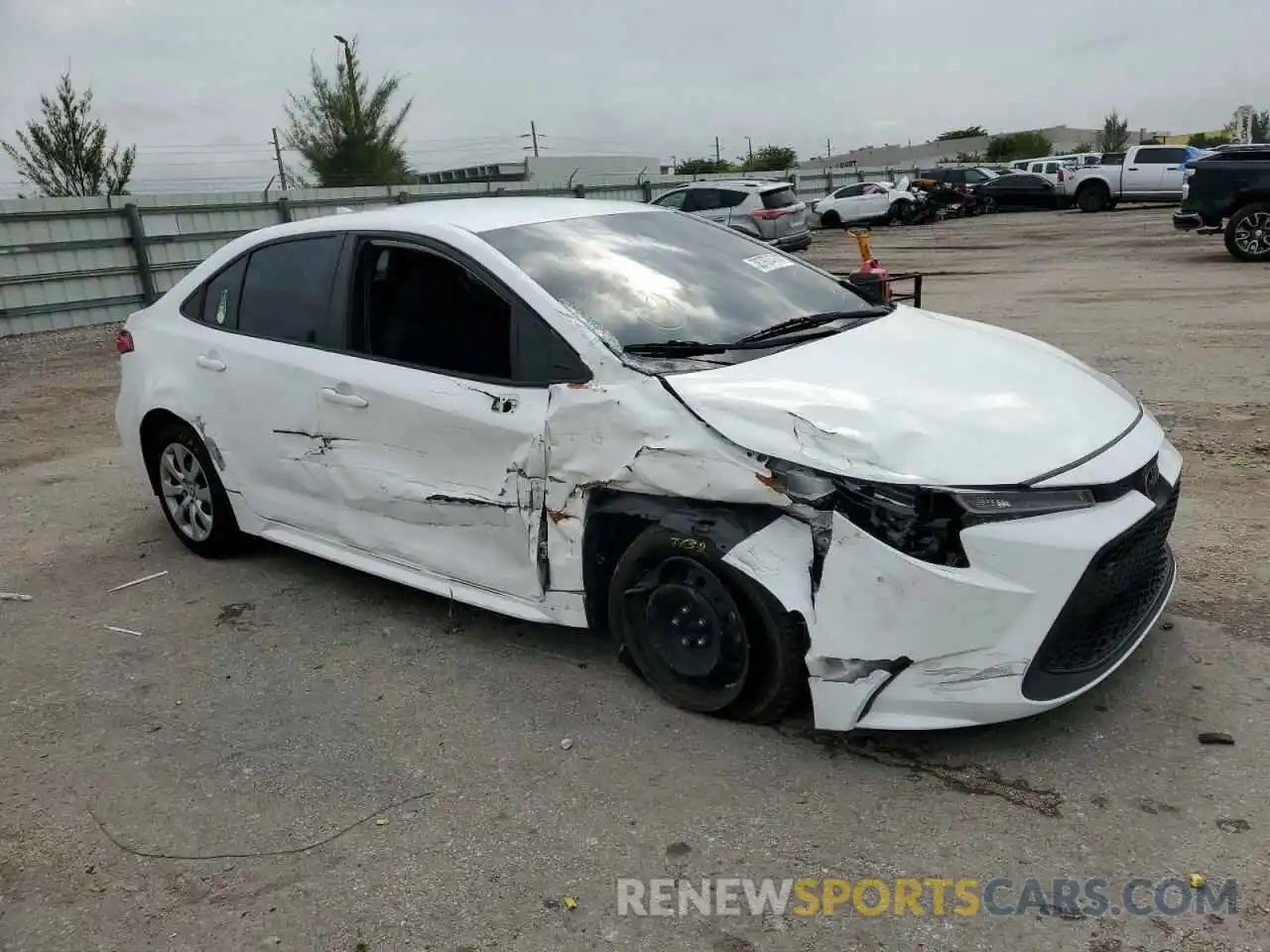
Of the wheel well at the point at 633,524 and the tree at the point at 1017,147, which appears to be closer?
the wheel well at the point at 633,524

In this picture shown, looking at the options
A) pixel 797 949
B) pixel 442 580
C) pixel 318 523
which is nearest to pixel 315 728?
pixel 442 580

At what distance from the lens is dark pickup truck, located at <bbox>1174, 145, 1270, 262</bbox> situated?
555 inches

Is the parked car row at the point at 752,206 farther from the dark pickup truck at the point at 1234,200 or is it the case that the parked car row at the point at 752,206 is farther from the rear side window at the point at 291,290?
the rear side window at the point at 291,290

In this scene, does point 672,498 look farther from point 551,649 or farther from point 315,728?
point 315,728

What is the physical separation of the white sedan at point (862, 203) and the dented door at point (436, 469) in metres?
30.5

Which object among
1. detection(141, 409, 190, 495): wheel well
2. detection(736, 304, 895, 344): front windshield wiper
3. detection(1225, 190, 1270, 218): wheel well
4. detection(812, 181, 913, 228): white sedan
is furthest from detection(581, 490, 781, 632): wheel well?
detection(812, 181, 913, 228): white sedan

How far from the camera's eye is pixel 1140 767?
289 centimetres

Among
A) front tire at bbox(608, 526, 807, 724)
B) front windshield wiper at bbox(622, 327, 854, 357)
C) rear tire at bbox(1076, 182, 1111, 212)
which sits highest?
rear tire at bbox(1076, 182, 1111, 212)

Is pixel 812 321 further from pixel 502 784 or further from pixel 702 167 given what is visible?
pixel 702 167

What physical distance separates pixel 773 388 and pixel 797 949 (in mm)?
1541

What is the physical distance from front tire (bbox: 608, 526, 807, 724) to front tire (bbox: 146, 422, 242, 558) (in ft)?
7.75

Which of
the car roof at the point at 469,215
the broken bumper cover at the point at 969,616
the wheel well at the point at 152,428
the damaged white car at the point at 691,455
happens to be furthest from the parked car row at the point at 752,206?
the broken bumper cover at the point at 969,616

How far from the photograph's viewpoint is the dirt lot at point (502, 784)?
2508 millimetres

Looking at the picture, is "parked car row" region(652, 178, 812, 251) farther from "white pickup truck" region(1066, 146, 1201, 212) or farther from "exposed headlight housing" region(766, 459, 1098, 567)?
"exposed headlight housing" region(766, 459, 1098, 567)
